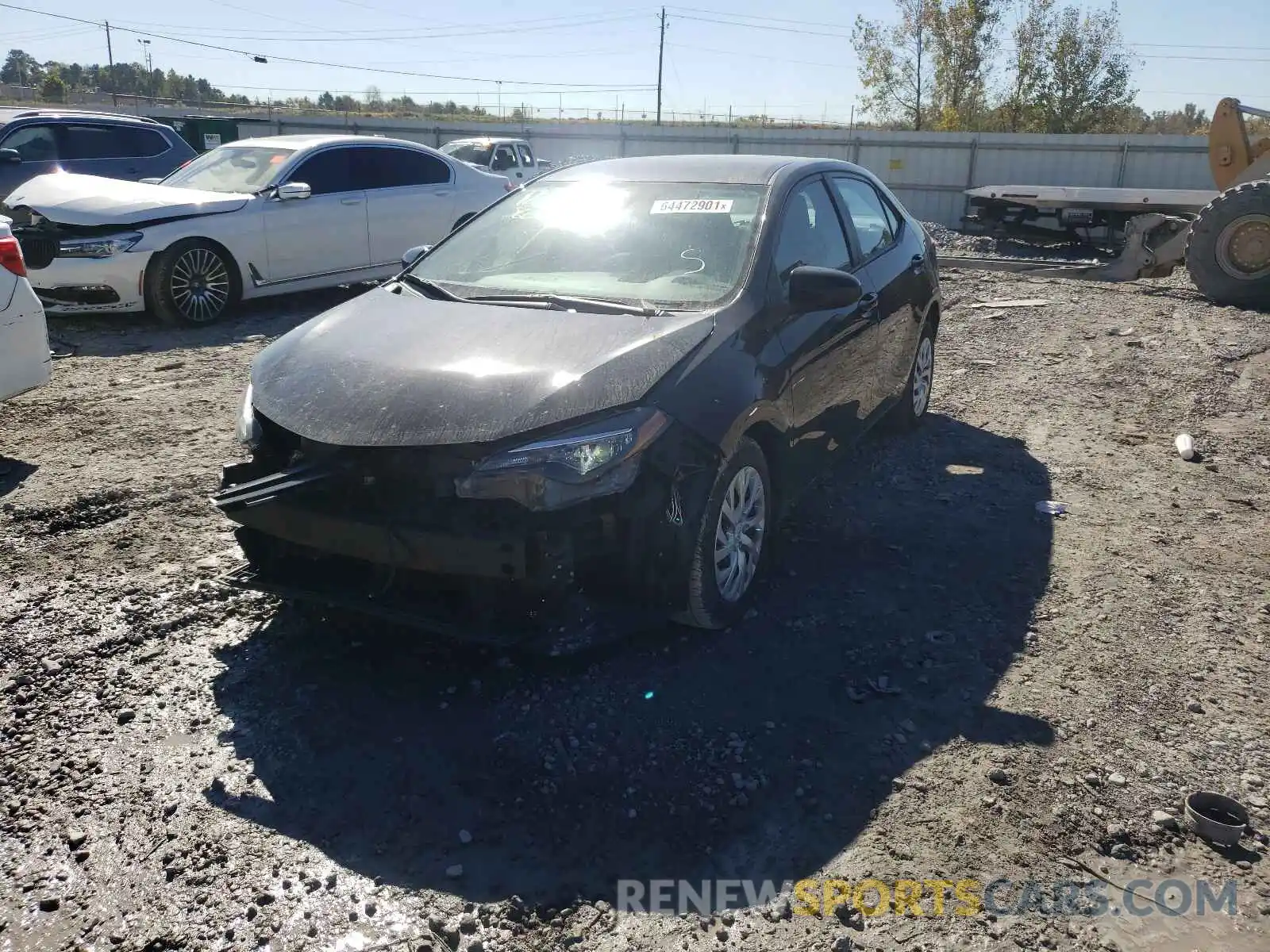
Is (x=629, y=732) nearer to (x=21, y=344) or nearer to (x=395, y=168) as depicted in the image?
(x=21, y=344)

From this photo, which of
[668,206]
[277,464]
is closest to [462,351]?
[277,464]

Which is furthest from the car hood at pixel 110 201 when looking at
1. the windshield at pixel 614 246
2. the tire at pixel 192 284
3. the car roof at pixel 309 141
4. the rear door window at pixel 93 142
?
the windshield at pixel 614 246

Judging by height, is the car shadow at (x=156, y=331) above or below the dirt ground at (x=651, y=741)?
above

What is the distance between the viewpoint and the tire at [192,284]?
28.4 ft

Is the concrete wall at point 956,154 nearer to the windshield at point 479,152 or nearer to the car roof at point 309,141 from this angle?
the windshield at point 479,152

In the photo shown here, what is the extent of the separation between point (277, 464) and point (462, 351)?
2.44 feet

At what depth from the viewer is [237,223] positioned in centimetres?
901

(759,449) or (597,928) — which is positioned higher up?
(759,449)

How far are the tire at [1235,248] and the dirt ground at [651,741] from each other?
21.4 feet

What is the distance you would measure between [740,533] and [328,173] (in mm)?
7689

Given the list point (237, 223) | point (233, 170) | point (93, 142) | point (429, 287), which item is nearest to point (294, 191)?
point (237, 223)

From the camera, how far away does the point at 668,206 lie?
14.3 feet

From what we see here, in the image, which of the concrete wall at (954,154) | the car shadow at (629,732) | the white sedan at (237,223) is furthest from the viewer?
the concrete wall at (954,154)

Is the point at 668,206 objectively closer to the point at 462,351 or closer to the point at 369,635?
the point at 462,351
